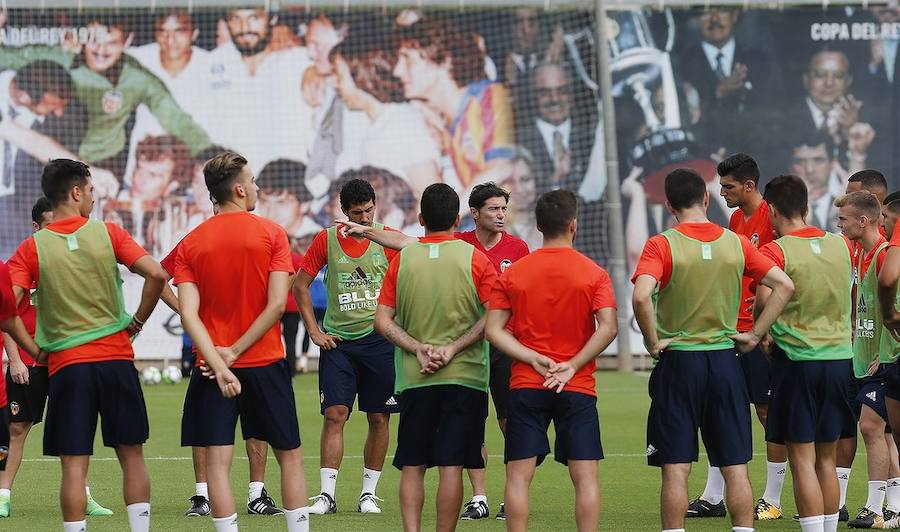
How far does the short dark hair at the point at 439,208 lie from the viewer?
25.0 ft

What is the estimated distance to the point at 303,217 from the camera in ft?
81.0

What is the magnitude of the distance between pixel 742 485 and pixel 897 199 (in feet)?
7.48

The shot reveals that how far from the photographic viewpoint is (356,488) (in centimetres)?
1101

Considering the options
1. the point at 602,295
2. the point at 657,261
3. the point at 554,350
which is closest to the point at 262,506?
the point at 554,350

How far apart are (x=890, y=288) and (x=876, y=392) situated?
0.97 m

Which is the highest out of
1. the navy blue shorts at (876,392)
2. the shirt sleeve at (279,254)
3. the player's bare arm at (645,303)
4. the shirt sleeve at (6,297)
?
the shirt sleeve at (279,254)

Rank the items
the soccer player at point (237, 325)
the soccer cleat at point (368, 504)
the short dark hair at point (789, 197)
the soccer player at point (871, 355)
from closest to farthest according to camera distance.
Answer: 1. the soccer player at point (237, 325)
2. the short dark hair at point (789, 197)
3. the soccer player at point (871, 355)
4. the soccer cleat at point (368, 504)

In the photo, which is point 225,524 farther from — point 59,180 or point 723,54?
point 723,54

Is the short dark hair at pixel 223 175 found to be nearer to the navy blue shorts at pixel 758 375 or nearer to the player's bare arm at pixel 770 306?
the player's bare arm at pixel 770 306

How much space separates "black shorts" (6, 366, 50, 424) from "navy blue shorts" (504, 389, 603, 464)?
3920mm

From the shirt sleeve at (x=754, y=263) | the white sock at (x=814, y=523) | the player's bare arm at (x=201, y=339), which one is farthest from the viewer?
the white sock at (x=814, y=523)

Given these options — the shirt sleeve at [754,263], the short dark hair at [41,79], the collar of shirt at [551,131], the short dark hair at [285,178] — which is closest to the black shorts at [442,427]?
the shirt sleeve at [754,263]

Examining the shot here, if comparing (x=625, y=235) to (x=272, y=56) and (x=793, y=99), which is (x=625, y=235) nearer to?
(x=793, y=99)

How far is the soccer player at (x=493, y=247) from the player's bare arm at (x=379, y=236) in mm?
873
